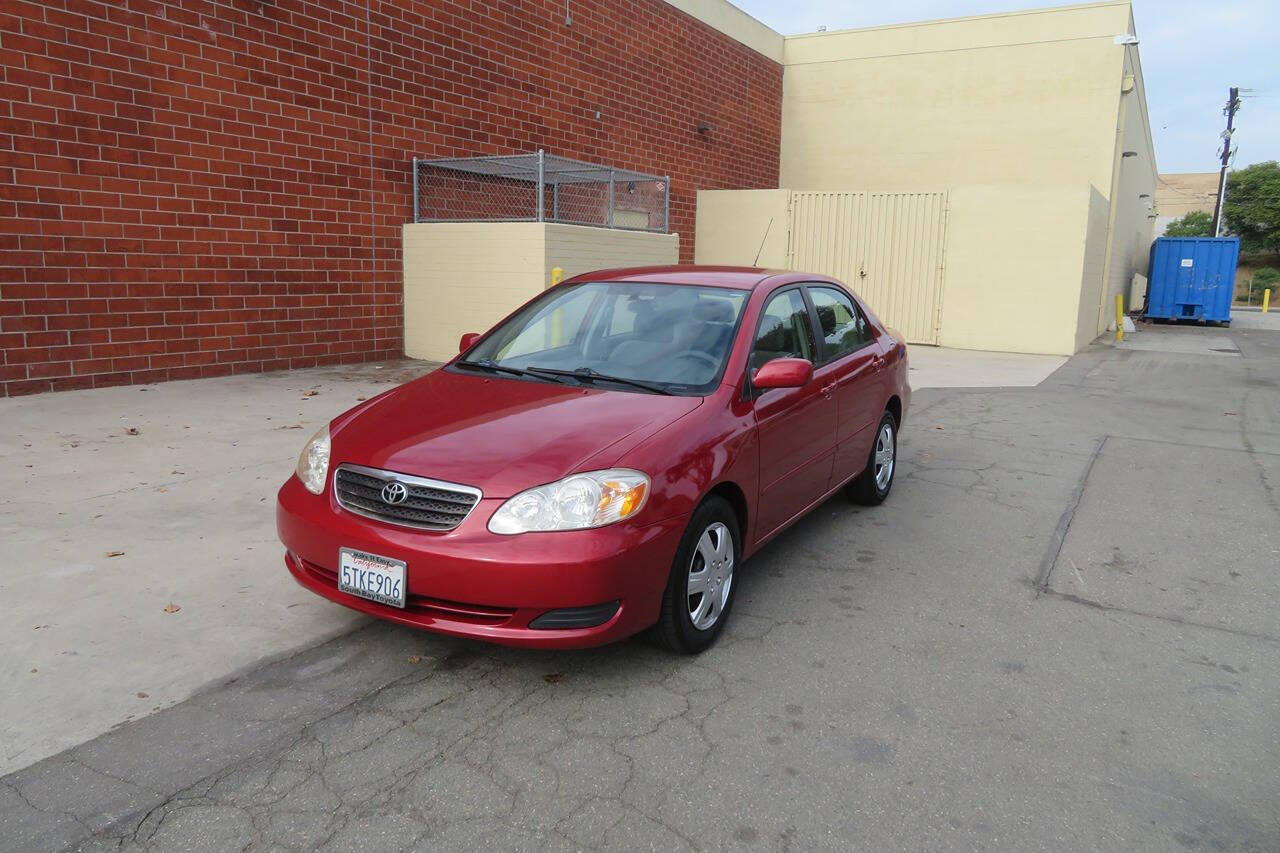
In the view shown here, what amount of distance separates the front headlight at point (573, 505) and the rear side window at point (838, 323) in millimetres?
2175

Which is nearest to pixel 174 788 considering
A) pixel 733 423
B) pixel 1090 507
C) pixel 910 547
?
pixel 733 423

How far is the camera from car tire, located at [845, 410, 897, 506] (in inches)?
238

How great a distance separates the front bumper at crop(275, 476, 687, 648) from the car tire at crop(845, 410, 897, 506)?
9.23ft

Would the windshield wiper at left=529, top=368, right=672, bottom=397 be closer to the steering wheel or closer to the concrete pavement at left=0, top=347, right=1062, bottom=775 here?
the steering wheel

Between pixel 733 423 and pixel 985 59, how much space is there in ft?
62.0

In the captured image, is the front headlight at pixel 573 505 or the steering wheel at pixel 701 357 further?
the steering wheel at pixel 701 357

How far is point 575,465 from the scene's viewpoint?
344 centimetres

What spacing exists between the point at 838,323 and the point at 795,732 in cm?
302

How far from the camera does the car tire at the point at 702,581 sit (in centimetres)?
363

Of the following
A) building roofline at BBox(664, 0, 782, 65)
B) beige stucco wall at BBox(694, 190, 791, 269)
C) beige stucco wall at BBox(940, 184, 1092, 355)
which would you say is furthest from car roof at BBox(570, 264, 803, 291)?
building roofline at BBox(664, 0, 782, 65)

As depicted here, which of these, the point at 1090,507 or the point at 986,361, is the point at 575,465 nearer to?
the point at 1090,507

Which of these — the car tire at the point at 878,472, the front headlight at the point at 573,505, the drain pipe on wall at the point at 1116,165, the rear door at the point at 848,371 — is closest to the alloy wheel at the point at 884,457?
the car tire at the point at 878,472

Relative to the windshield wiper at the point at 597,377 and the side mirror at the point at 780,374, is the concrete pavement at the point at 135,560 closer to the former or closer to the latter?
the windshield wiper at the point at 597,377

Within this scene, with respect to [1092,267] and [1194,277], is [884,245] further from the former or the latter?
[1194,277]
